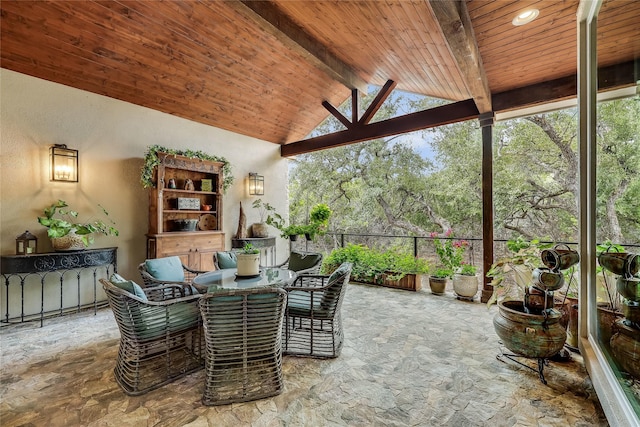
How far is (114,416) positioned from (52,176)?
11.0ft

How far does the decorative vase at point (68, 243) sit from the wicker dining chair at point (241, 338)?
2.85 metres

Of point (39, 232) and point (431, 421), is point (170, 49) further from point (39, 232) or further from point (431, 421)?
point (431, 421)

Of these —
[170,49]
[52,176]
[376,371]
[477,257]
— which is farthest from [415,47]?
[477,257]

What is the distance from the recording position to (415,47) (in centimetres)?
345

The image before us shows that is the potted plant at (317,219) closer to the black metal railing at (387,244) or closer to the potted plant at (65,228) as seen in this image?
the black metal railing at (387,244)

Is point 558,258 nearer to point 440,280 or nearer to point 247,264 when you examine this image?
point 440,280

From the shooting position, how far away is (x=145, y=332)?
83.5 inches

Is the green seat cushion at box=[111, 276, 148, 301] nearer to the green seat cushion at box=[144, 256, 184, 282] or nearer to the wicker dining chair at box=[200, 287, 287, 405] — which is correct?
the wicker dining chair at box=[200, 287, 287, 405]

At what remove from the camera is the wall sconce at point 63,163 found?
3.65 metres

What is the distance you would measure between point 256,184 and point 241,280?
371cm

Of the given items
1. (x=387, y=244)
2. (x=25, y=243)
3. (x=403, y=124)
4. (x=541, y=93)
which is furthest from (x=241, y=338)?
(x=387, y=244)

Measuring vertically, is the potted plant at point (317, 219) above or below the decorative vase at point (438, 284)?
above

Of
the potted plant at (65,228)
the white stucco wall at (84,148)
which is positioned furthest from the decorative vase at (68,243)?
the white stucco wall at (84,148)

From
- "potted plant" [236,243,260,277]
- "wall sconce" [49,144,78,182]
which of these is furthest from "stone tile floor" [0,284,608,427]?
"wall sconce" [49,144,78,182]
